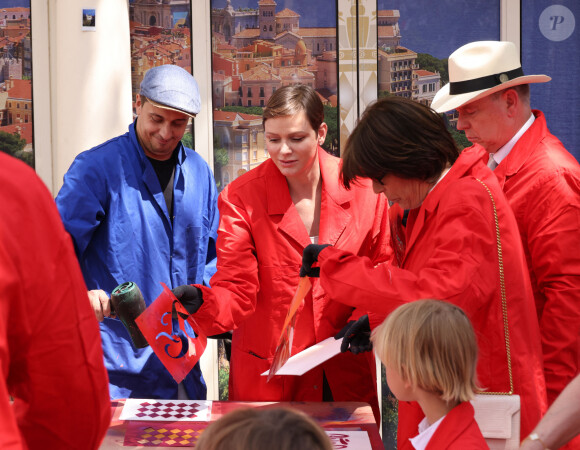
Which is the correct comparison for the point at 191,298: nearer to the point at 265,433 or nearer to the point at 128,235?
the point at 128,235

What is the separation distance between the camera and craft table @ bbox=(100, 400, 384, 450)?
231 centimetres

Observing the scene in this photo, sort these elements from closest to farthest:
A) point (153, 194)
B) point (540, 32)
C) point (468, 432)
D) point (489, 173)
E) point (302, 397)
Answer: point (468, 432), point (489, 173), point (302, 397), point (153, 194), point (540, 32)

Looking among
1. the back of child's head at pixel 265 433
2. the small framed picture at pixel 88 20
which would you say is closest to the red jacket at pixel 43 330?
the back of child's head at pixel 265 433

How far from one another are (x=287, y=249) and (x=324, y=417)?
658 mm

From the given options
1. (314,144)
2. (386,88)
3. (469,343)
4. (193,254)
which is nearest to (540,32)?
(386,88)

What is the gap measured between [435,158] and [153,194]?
129cm

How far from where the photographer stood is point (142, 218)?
308 cm

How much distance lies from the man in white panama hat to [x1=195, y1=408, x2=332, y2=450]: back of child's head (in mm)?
1476

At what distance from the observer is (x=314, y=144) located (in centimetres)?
296

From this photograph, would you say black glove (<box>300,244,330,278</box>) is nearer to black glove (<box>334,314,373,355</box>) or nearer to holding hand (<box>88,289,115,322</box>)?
black glove (<box>334,314,373,355</box>)

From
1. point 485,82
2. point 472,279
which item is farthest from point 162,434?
point 485,82

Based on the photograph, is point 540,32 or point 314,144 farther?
point 540,32

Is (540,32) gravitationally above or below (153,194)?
above

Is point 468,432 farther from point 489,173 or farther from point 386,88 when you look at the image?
point 386,88
